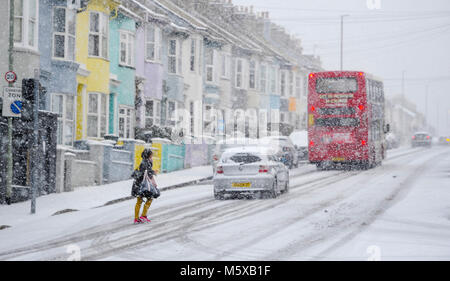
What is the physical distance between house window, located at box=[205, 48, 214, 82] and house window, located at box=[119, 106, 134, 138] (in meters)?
11.6

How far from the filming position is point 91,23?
31016 mm

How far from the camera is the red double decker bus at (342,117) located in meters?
32.7

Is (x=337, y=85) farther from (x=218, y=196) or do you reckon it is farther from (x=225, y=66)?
(x=225, y=66)

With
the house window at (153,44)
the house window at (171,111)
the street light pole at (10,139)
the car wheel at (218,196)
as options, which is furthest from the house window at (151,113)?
the street light pole at (10,139)

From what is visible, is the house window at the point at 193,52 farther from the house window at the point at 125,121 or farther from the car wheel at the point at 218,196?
the car wheel at the point at 218,196

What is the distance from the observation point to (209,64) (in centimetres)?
4706

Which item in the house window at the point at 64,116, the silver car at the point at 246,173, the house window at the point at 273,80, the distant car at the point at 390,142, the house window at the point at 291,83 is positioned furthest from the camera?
the distant car at the point at 390,142

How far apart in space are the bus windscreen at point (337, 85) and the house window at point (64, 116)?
1071 centimetres

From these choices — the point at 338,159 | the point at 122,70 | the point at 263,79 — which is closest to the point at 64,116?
the point at 122,70

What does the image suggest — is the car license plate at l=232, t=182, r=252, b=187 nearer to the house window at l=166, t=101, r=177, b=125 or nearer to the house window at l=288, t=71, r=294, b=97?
the house window at l=166, t=101, r=177, b=125

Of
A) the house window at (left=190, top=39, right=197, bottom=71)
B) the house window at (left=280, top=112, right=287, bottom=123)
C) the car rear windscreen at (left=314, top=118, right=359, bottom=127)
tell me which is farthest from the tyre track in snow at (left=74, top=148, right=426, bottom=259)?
the house window at (left=280, top=112, right=287, bottom=123)

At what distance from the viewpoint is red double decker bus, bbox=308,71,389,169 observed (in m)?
32.7

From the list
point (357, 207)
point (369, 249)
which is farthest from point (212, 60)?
point (369, 249)
